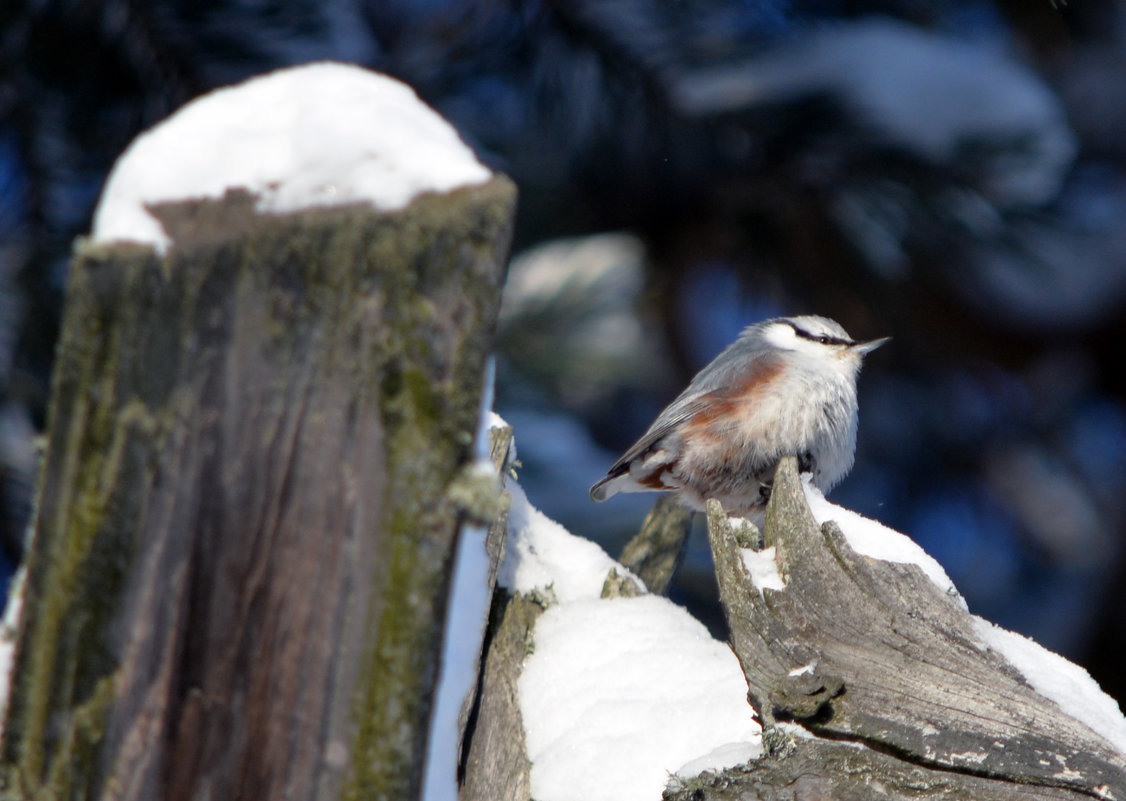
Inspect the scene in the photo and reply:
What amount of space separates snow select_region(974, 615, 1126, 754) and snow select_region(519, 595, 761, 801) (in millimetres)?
407

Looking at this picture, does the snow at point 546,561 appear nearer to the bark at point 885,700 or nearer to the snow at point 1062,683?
the bark at point 885,700

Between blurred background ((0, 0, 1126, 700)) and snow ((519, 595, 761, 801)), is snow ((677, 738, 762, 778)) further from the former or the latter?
blurred background ((0, 0, 1126, 700))

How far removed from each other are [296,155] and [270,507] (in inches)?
11.8

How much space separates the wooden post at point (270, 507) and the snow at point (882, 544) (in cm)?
100

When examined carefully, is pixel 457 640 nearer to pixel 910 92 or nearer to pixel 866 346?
pixel 866 346

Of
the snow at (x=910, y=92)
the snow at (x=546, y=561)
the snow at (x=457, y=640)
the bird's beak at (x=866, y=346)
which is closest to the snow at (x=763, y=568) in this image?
the snow at (x=546, y=561)

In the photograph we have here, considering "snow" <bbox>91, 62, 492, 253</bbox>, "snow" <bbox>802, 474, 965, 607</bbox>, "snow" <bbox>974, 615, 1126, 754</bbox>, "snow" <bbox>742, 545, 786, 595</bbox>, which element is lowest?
"snow" <bbox>974, 615, 1126, 754</bbox>

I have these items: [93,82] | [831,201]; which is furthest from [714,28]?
[93,82]

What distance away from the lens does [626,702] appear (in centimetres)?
167

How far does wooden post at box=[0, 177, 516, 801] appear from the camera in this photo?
772 millimetres

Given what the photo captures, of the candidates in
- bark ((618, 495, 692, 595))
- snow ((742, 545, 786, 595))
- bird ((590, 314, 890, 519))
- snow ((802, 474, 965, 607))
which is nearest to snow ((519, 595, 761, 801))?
snow ((742, 545, 786, 595))

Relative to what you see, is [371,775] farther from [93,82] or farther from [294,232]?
[93,82]

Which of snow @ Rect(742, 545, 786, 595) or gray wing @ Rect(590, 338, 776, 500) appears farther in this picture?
gray wing @ Rect(590, 338, 776, 500)

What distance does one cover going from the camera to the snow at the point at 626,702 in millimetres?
1532
